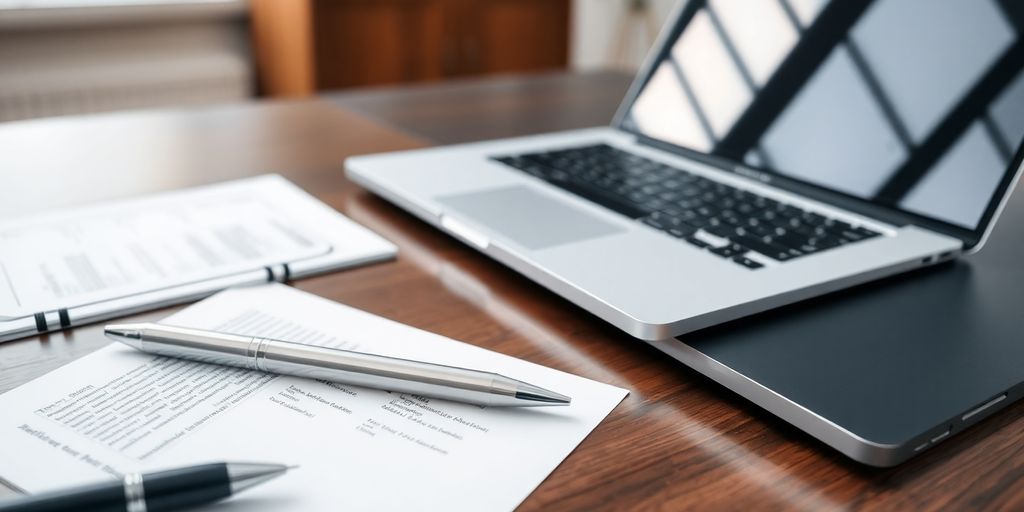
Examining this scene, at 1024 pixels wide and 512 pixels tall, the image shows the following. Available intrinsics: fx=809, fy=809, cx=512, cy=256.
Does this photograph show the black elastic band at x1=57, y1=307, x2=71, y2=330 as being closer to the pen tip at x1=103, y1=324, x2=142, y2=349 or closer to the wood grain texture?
the pen tip at x1=103, y1=324, x2=142, y2=349

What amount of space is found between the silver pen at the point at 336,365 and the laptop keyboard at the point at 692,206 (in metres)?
0.21

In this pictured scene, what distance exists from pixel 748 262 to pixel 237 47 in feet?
9.05

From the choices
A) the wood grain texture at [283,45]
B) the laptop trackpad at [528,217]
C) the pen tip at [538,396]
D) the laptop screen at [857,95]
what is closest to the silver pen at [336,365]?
the pen tip at [538,396]

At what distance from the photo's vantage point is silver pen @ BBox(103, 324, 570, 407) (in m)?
0.42

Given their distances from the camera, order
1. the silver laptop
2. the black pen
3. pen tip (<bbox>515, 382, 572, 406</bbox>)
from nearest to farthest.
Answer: the black pen → pen tip (<bbox>515, 382, 572, 406</bbox>) → the silver laptop

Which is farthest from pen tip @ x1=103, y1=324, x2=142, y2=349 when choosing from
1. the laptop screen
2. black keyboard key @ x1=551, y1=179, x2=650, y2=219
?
the laptop screen

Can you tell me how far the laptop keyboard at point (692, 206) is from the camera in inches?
23.0

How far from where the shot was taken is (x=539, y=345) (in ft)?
1.69

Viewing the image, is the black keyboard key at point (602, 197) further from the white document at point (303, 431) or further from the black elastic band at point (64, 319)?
the black elastic band at point (64, 319)

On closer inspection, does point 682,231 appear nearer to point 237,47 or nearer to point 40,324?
point 40,324

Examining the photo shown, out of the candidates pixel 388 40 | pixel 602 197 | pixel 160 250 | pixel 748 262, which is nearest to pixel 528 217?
pixel 602 197

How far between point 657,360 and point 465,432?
0.14 meters

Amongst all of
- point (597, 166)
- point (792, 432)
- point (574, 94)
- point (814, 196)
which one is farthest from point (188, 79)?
point (792, 432)

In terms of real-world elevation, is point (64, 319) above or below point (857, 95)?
below
